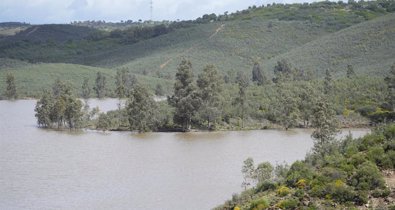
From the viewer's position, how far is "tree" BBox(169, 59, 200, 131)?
2958 inches

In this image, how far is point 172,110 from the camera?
80.1 meters

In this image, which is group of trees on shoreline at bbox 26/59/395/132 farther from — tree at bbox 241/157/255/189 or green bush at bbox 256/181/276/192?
green bush at bbox 256/181/276/192

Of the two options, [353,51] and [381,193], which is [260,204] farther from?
[353,51]

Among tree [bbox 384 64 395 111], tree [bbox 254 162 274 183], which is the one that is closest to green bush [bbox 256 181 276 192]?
tree [bbox 254 162 274 183]

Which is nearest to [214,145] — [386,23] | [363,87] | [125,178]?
[125,178]

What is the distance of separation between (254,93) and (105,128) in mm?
23062

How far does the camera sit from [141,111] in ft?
244

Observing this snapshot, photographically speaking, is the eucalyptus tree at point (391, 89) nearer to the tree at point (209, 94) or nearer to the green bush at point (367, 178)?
the tree at point (209, 94)

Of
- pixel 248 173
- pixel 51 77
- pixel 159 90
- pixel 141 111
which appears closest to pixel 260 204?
pixel 248 173

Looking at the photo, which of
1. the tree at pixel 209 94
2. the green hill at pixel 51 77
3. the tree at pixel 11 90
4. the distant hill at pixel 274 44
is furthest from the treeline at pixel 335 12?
the tree at pixel 209 94

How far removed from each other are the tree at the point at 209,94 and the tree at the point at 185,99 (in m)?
0.92

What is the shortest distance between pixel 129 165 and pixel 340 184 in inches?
1063

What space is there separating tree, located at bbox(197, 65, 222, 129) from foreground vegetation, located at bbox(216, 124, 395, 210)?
145ft

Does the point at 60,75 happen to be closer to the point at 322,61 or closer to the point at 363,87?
the point at 322,61
